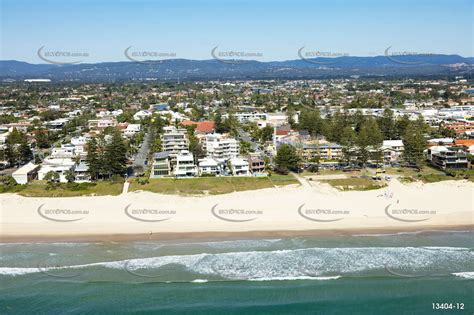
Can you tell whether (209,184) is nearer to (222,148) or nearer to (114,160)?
(114,160)

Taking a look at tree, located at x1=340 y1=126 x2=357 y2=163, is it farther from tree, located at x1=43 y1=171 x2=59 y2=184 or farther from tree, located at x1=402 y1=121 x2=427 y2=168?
tree, located at x1=43 y1=171 x2=59 y2=184

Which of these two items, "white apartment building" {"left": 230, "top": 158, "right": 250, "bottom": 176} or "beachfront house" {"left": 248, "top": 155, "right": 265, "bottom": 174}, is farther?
"beachfront house" {"left": 248, "top": 155, "right": 265, "bottom": 174}

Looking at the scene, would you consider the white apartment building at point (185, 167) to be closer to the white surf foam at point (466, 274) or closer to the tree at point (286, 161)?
the tree at point (286, 161)

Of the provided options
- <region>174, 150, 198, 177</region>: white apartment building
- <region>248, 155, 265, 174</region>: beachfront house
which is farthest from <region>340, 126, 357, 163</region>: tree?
<region>174, 150, 198, 177</region>: white apartment building

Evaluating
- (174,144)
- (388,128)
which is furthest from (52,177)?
(388,128)

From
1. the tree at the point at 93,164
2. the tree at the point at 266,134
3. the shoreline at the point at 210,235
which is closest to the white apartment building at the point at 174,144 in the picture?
the tree at the point at 93,164

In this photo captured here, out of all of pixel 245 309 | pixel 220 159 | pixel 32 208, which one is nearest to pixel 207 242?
pixel 245 309

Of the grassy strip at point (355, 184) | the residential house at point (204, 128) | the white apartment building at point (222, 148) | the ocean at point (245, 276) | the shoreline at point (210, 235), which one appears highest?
the residential house at point (204, 128)
